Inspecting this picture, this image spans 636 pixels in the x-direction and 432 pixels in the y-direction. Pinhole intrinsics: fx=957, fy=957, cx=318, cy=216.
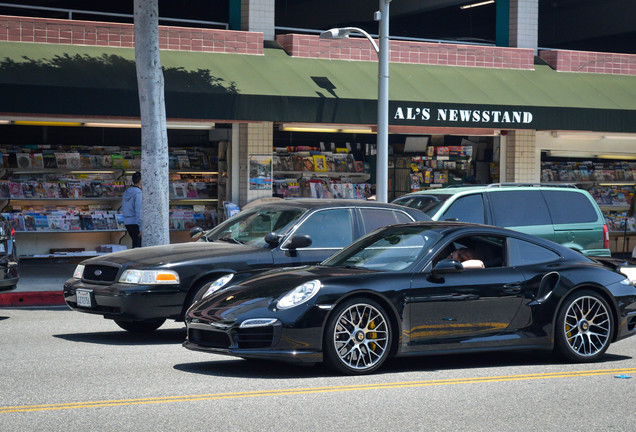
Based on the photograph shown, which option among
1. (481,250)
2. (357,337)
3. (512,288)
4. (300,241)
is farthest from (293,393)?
(300,241)

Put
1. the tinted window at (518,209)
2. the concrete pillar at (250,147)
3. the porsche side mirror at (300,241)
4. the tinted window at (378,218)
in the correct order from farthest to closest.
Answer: the concrete pillar at (250,147) → the tinted window at (518,209) → the tinted window at (378,218) → the porsche side mirror at (300,241)

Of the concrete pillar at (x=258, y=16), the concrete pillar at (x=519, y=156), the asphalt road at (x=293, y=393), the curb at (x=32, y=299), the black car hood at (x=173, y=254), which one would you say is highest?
the concrete pillar at (x=258, y=16)

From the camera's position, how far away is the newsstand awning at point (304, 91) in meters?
16.9

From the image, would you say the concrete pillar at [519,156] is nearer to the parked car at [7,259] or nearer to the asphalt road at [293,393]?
the asphalt road at [293,393]

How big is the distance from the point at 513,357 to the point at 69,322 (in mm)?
5694

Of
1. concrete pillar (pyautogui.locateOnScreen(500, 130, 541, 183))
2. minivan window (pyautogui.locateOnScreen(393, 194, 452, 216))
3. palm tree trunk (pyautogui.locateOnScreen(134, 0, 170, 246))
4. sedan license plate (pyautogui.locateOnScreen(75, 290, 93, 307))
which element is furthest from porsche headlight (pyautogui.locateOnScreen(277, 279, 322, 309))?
concrete pillar (pyautogui.locateOnScreen(500, 130, 541, 183))

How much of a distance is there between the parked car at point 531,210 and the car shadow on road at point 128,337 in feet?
14.9

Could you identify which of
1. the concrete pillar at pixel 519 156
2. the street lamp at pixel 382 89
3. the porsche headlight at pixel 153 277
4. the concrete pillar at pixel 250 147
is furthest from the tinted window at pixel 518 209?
the concrete pillar at pixel 519 156

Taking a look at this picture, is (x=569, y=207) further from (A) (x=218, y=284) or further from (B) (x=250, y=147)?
(B) (x=250, y=147)

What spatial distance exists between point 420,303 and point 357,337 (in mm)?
671

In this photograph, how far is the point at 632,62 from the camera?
2373cm

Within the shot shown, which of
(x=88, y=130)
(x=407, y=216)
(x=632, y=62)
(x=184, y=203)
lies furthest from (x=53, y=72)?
(x=632, y=62)

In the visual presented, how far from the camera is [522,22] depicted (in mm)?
22875

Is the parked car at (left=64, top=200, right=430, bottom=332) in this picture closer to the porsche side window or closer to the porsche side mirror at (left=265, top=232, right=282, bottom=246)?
the porsche side mirror at (left=265, top=232, right=282, bottom=246)
